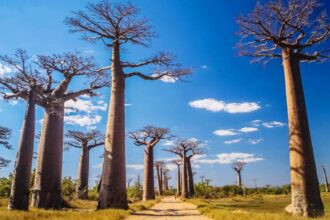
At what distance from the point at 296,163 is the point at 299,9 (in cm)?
454

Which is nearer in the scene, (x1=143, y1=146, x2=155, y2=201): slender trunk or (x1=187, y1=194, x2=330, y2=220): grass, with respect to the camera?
(x1=187, y1=194, x2=330, y2=220): grass

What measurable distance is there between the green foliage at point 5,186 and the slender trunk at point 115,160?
14.3 meters

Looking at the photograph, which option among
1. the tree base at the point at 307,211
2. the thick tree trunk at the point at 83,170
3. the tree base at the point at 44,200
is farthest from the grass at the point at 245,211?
the thick tree trunk at the point at 83,170

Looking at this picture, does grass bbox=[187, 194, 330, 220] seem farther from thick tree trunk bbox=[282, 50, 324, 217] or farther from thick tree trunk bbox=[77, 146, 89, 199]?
thick tree trunk bbox=[77, 146, 89, 199]

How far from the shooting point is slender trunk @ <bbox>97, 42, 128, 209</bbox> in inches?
437

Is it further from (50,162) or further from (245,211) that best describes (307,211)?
(50,162)

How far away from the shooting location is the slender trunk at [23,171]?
10.1m

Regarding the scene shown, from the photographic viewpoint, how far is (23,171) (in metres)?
10.3

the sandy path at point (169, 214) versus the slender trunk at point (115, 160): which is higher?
the slender trunk at point (115, 160)

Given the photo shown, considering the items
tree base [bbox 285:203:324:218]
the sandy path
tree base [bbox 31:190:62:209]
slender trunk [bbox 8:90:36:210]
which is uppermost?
slender trunk [bbox 8:90:36:210]

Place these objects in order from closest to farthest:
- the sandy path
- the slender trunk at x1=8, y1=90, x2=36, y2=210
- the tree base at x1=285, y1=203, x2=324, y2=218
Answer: the tree base at x1=285, y1=203, x2=324, y2=218, the sandy path, the slender trunk at x1=8, y1=90, x2=36, y2=210

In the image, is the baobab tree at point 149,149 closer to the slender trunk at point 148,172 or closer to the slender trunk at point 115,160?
the slender trunk at point 148,172

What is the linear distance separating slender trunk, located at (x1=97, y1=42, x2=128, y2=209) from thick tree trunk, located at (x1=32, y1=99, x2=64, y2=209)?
2462 millimetres

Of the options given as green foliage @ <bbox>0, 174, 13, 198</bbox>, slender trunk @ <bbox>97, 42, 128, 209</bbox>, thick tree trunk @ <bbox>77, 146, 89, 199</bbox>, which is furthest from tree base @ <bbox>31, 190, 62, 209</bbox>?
thick tree trunk @ <bbox>77, 146, 89, 199</bbox>
